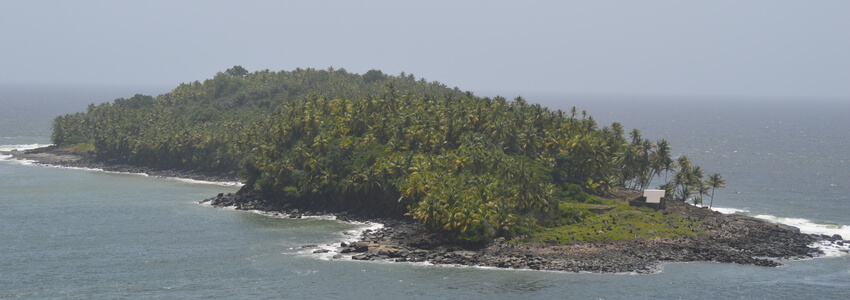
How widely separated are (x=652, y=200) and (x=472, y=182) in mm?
27869

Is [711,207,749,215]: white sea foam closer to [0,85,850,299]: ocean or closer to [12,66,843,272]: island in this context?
[0,85,850,299]: ocean

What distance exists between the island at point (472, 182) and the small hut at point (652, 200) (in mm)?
1641

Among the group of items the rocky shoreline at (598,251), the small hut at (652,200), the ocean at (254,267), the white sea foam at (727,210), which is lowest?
the ocean at (254,267)

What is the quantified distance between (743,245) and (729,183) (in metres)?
61.6

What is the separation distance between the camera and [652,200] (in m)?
117

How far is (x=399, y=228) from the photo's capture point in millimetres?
108812

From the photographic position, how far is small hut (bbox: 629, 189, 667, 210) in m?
116

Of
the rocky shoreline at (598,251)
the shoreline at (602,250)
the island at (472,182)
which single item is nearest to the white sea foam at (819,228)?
the shoreline at (602,250)

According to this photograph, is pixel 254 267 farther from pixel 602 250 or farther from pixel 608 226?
pixel 608 226

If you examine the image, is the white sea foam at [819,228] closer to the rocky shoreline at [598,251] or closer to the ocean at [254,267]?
the ocean at [254,267]

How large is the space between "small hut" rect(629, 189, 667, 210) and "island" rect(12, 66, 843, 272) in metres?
1.64

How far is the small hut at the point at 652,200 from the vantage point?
380 feet

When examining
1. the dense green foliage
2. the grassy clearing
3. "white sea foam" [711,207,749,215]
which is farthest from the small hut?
"white sea foam" [711,207,749,215]

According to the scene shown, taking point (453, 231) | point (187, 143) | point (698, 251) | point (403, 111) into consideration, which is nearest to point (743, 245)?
point (698, 251)
